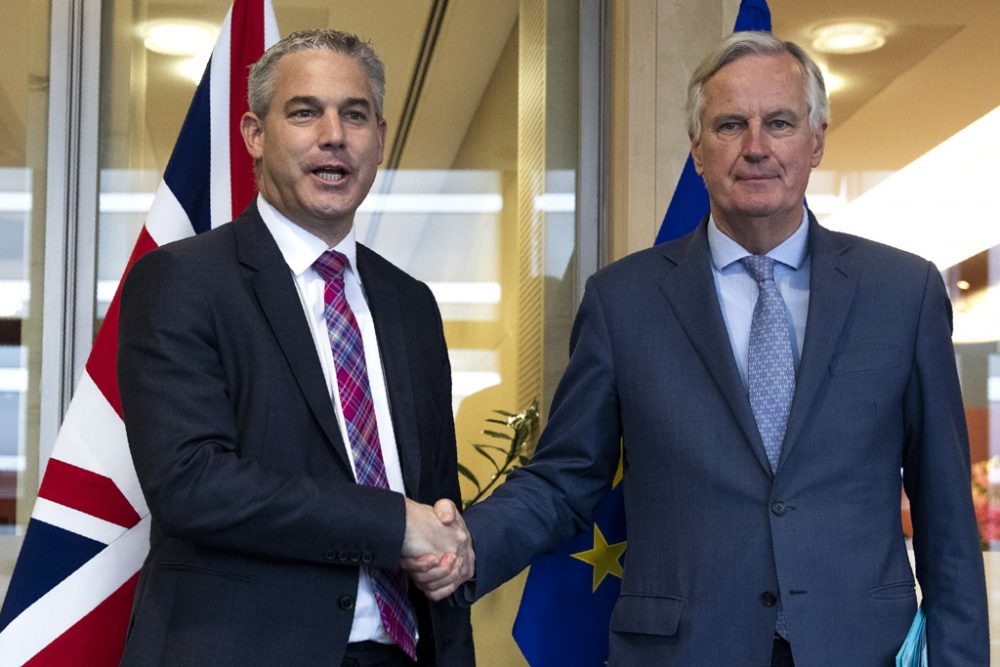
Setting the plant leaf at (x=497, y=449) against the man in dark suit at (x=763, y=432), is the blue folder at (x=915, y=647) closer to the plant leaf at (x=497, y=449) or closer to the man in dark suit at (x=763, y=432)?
the man in dark suit at (x=763, y=432)

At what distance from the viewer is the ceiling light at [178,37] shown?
4379 mm

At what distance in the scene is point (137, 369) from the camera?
221 cm

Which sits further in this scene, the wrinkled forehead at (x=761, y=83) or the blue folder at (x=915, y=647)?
the wrinkled forehead at (x=761, y=83)

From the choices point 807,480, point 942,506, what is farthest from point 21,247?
point 942,506

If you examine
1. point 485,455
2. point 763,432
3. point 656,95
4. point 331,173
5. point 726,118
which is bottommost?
point 485,455

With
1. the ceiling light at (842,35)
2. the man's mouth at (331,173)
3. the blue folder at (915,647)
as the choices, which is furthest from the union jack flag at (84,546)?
the ceiling light at (842,35)

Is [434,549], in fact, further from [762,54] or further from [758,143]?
[762,54]

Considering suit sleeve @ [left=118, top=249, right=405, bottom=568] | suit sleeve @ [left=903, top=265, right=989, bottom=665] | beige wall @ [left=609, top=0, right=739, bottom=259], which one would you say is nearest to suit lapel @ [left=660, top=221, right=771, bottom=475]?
suit sleeve @ [left=903, top=265, right=989, bottom=665]

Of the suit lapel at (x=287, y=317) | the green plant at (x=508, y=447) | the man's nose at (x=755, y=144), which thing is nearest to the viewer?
the suit lapel at (x=287, y=317)

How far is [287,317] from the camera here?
2289 mm

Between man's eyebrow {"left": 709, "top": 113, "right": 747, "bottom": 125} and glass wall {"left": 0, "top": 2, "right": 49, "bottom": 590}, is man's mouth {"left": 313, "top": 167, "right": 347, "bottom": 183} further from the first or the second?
glass wall {"left": 0, "top": 2, "right": 49, "bottom": 590}

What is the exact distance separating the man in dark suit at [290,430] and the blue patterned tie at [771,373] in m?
0.56

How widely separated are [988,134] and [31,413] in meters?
3.02

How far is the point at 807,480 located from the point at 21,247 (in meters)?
Result: 2.85
